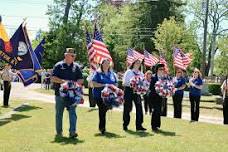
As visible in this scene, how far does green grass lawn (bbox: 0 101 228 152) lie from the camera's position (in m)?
10.9

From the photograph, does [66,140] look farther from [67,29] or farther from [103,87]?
[67,29]

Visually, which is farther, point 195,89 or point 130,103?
point 195,89

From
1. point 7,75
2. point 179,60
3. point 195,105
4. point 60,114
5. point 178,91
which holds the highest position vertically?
point 179,60

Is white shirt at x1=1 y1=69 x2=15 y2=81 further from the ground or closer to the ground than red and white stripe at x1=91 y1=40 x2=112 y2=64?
closer to the ground

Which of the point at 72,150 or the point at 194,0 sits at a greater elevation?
the point at 194,0

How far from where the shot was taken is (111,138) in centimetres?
1229

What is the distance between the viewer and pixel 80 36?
56156 millimetres

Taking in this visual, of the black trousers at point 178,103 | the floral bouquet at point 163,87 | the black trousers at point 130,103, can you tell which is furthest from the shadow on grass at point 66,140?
the black trousers at point 178,103

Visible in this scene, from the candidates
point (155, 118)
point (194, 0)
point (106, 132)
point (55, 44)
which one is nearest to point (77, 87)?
point (106, 132)

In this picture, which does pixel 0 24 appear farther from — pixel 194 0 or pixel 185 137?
pixel 194 0

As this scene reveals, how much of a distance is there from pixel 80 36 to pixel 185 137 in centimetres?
4405

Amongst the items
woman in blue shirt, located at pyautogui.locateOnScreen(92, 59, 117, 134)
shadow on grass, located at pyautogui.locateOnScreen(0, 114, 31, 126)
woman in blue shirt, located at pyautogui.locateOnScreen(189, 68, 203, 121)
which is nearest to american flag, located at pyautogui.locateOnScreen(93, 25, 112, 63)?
woman in blue shirt, located at pyautogui.locateOnScreen(189, 68, 203, 121)

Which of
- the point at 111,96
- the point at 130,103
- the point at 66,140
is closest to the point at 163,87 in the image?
the point at 130,103

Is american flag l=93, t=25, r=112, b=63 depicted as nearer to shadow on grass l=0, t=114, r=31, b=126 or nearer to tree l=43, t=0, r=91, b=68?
shadow on grass l=0, t=114, r=31, b=126
